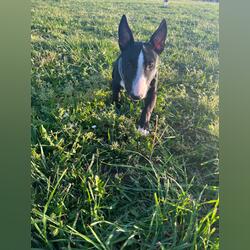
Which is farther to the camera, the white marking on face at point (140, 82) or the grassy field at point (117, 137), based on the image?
the white marking on face at point (140, 82)

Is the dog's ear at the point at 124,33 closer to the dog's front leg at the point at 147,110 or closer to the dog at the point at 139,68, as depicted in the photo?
the dog at the point at 139,68

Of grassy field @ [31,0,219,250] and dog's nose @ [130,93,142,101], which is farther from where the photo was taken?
dog's nose @ [130,93,142,101]

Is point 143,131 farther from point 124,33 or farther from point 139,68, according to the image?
point 124,33

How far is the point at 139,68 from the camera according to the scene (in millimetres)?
2717

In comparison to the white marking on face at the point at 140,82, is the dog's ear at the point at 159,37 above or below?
above

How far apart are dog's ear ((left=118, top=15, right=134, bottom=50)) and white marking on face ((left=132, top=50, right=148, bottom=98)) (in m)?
0.10

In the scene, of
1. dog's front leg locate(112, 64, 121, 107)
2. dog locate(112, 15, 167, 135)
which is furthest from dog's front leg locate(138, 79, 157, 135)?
dog's front leg locate(112, 64, 121, 107)

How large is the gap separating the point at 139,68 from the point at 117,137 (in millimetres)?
396

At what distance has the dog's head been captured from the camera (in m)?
2.72

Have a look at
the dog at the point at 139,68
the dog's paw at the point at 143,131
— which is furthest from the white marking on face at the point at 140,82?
the dog's paw at the point at 143,131

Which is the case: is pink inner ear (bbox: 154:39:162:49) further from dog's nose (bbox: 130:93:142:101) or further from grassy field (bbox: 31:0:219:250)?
dog's nose (bbox: 130:93:142:101)

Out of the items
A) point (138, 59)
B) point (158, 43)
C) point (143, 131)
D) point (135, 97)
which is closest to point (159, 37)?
point (158, 43)

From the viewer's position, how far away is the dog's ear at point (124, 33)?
2.72m
